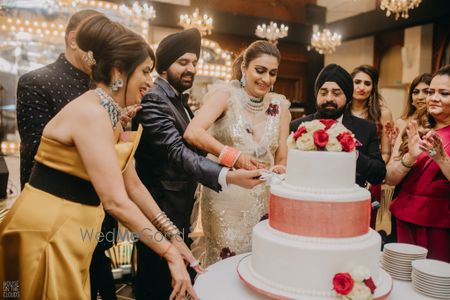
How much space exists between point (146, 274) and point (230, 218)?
1.87 ft

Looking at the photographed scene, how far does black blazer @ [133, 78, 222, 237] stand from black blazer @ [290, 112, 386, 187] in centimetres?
95

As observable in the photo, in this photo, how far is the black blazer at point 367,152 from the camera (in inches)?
98.6

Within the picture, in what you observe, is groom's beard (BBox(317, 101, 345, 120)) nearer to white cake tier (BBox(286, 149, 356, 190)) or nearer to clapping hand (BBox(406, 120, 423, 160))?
clapping hand (BBox(406, 120, 423, 160))

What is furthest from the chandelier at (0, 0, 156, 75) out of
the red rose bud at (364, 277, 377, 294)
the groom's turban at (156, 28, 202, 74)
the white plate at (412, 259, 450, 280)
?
the red rose bud at (364, 277, 377, 294)

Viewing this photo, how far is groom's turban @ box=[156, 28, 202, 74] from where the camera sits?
99.7 inches

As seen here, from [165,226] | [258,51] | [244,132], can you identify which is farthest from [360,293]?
[258,51]

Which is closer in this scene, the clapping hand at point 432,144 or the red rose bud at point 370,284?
the red rose bud at point 370,284

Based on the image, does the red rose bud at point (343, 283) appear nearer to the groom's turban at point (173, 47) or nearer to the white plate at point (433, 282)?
the white plate at point (433, 282)

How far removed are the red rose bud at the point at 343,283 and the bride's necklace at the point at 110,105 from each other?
3.46ft

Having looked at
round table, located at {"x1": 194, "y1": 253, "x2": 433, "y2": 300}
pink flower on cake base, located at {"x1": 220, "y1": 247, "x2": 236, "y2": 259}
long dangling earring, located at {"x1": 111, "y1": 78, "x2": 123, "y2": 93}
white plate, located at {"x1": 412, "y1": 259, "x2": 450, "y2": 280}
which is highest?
long dangling earring, located at {"x1": 111, "y1": 78, "x2": 123, "y2": 93}

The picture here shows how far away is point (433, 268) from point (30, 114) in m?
2.09

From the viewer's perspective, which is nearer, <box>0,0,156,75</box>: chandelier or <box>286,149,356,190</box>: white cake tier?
<box>286,149,356,190</box>: white cake tier

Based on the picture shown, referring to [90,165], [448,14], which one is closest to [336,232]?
[90,165]

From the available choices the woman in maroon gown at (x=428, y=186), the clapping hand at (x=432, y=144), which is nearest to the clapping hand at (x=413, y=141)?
the woman in maroon gown at (x=428, y=186)
